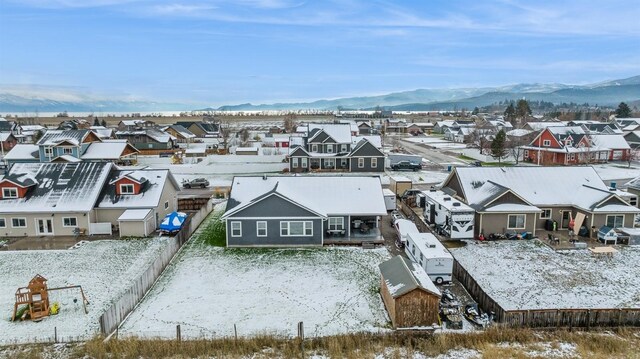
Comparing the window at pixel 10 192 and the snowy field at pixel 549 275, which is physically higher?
the window at pixel 10 192

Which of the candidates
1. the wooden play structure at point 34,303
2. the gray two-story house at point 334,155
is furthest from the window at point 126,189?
the gray two-story house at point 334,155

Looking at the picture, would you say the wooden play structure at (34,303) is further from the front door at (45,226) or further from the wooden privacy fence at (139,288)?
the front door at (45,226)

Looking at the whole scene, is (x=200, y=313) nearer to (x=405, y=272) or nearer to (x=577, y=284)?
(x=405, y=272)

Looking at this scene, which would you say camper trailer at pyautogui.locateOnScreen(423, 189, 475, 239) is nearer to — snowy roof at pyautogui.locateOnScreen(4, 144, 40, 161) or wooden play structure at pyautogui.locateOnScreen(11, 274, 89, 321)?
wooden play structure at pyautogui.locateOnScreen(11, 274, 89, 321)

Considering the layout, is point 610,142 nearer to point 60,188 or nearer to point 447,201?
point 447,201

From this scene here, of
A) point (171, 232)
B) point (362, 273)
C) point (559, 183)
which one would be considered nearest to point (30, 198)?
point (171, 232)

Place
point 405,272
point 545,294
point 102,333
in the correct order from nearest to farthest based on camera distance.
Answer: point 102,333
point 405,272
point 545,294

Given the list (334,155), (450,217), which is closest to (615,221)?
(450,217)
